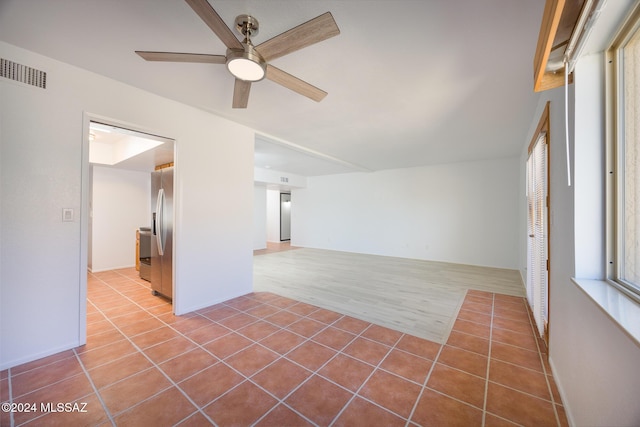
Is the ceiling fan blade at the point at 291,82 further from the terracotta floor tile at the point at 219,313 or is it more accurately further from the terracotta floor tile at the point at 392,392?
the terracotta floor tile at the point at 219,313

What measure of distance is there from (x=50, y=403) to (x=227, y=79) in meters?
2.84

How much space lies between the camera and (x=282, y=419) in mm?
1503

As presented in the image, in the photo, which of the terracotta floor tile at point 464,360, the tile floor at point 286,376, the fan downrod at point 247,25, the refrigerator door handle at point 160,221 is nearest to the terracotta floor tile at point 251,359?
the tile floor at point 286,376

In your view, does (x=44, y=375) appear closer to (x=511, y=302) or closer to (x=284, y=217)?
(x=511, y=302)

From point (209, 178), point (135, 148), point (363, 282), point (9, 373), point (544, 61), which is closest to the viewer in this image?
point (544, 61)

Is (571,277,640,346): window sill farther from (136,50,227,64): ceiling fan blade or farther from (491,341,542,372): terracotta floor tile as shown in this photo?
(136,50,227,64): ceiling fan blade

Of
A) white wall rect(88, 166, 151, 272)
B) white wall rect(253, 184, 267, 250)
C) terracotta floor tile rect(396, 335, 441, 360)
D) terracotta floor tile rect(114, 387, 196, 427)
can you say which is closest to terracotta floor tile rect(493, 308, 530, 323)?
terracotta floor tile rect(396, 335, 441, 360)

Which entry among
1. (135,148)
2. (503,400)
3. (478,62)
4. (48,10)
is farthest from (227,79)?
(503,400)

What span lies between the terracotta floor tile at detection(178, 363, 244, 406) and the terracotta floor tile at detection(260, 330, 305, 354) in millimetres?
434

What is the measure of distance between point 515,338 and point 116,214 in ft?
24.5

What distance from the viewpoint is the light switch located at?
2.22 m

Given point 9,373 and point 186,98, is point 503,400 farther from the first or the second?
point 186,98

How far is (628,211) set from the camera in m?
1.28

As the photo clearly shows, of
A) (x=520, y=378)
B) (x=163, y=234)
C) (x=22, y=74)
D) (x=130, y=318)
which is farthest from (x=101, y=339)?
(x=520, y=378)
